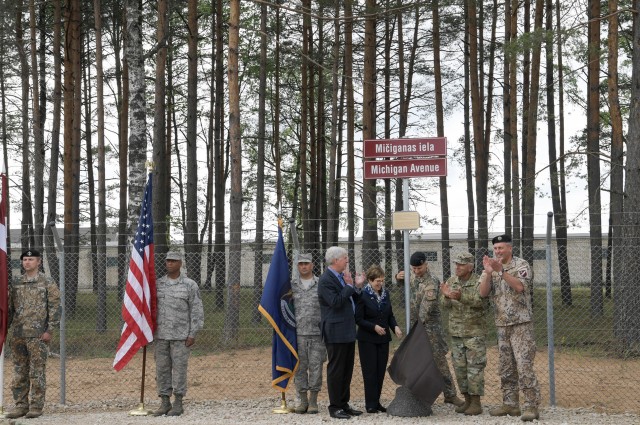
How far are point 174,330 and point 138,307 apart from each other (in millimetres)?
445

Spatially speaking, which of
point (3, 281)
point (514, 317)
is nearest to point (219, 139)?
point (3, 281)

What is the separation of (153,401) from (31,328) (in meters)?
2.03

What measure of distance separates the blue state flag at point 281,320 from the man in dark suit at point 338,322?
44 cm

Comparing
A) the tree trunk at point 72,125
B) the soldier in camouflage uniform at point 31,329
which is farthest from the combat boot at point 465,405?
the tree trunk at point 72,125

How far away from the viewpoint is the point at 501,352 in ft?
30.9

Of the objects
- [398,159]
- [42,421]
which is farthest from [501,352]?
[42,421]

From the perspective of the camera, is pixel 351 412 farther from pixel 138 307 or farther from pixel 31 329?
pixel 31 329

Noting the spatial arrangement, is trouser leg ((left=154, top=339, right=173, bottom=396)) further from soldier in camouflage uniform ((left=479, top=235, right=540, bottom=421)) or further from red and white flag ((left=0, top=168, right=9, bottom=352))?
soldier in camouflage uniform ((left=479, top=235, right=540, bottom=421))

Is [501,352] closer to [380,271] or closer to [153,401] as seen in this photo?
[380,271]

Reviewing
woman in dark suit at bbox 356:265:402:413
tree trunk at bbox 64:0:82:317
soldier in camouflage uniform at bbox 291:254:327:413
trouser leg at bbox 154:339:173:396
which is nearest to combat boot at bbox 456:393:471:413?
woman in dark suit at bbox 356:265:402:413

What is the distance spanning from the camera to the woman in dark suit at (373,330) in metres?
9.79

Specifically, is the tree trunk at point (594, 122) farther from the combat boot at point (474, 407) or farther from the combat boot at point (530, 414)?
the combat boot at point (530, 414)

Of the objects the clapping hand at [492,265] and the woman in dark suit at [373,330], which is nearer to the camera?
the clapping hand at [492,265]

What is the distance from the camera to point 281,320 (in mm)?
10023
